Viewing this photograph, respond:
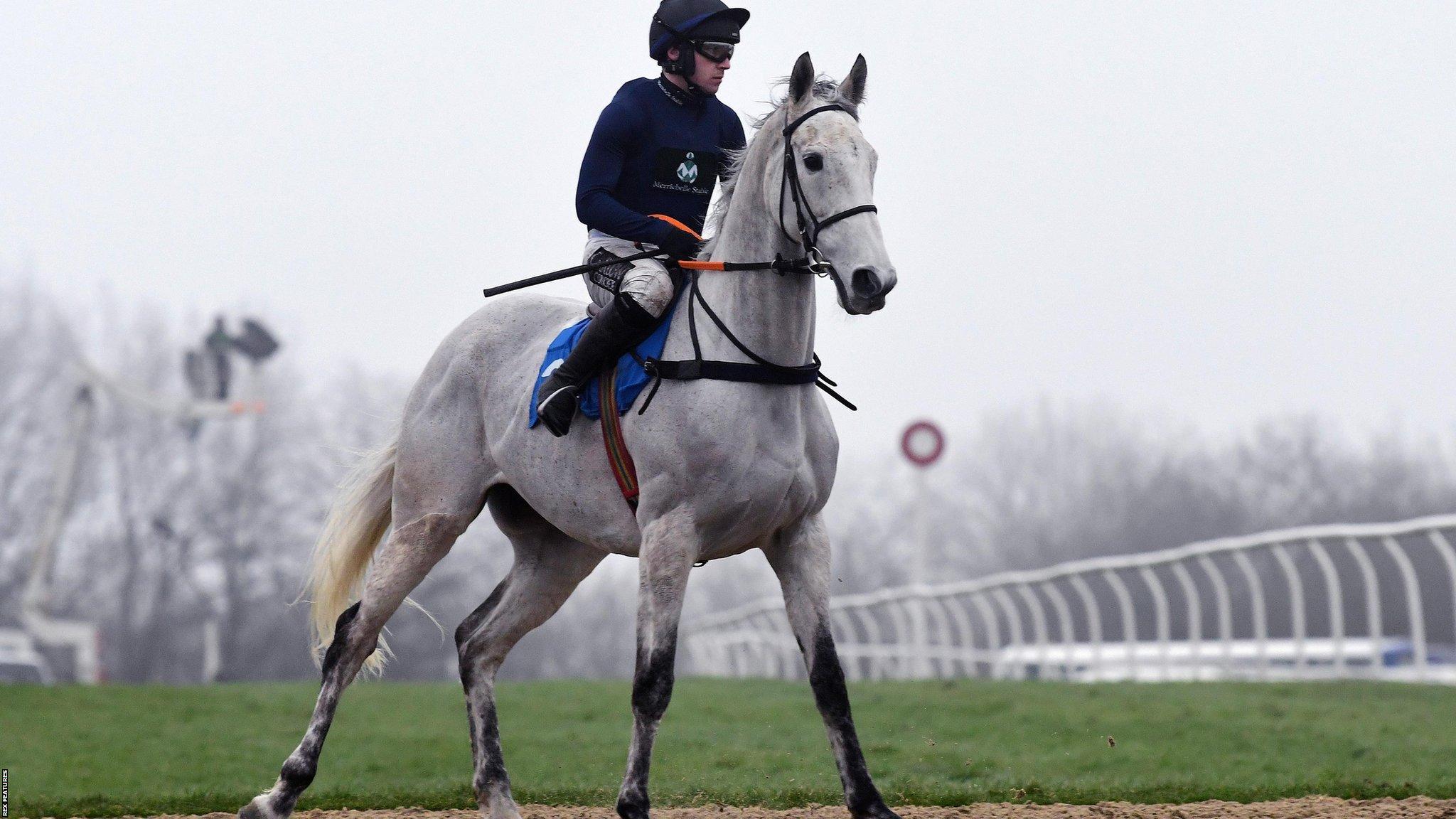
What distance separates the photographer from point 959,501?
65.7 m

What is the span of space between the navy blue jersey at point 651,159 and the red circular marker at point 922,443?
45.5 feet

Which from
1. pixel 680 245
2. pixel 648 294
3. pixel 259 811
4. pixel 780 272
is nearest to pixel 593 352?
pixel 648 294

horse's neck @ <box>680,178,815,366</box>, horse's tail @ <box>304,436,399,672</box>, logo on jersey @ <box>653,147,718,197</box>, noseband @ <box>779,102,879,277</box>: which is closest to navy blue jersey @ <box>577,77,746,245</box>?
logo on jersey @ <box>653,147,718,197</box>

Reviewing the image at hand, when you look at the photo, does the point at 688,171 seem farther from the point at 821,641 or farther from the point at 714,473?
the point at 821,641

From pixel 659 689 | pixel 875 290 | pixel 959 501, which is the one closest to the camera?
pixel 875 290

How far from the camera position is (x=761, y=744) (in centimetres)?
1015

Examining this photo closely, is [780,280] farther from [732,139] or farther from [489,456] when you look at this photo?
[489,456]

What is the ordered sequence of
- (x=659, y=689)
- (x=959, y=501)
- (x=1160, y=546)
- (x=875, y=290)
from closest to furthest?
1. (x=875, y=290)
2. (x=659, y=689)
3. (x=1160, y=546)
4. (x=959, y=501)

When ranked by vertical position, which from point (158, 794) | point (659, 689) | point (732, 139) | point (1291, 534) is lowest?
point (158, 794)

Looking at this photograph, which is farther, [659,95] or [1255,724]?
[1255,724]

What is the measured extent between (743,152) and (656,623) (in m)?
1.62

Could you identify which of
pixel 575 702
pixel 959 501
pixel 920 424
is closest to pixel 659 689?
pixel 575 702

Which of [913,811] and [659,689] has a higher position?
[659,689]

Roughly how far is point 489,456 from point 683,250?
4.14 ft
